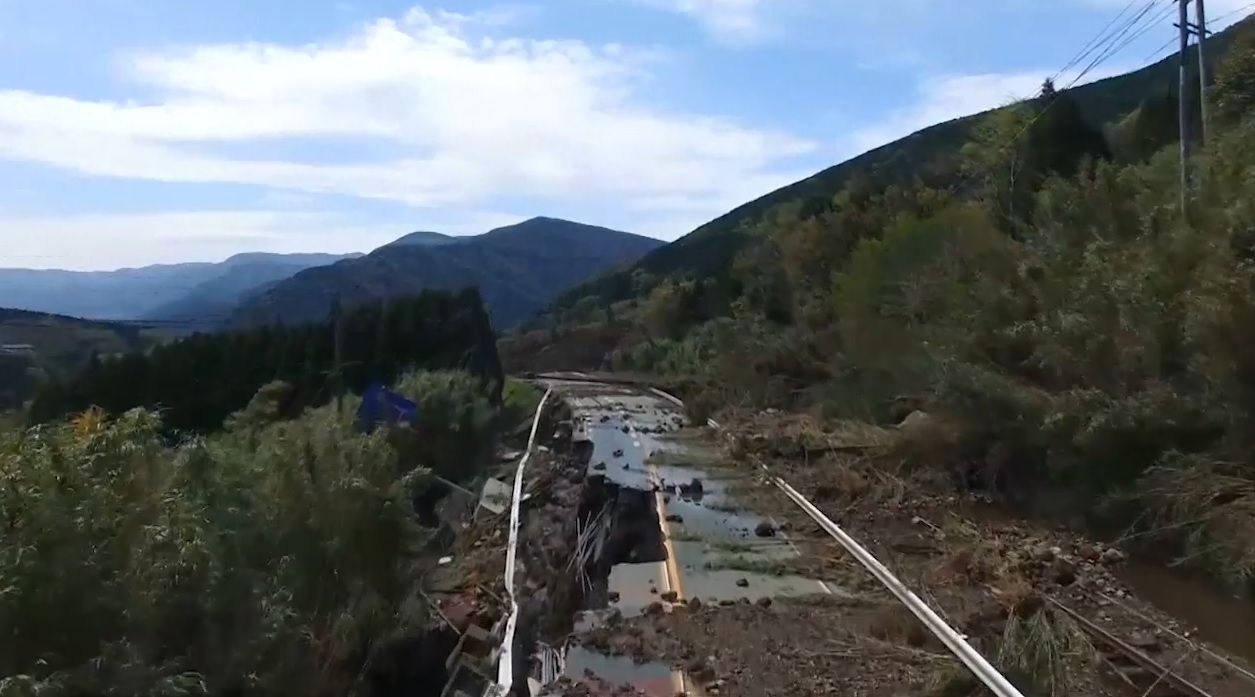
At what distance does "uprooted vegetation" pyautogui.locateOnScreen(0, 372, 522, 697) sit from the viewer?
650 cm

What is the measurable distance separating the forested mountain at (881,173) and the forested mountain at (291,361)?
15360 millimetres

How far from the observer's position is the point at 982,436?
17.3 meters

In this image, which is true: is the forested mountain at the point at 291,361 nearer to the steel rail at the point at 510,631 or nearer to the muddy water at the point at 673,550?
the muddy water at the point at 673,550

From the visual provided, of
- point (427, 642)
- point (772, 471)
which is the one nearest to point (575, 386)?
point (772, 471)

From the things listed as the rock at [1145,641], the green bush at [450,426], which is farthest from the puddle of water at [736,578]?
the green bush at [450,426]

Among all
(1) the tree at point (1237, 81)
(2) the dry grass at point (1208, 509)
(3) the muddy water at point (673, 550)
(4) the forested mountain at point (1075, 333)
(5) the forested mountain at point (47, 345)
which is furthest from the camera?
(5) the forested mountain at point (47, 345)

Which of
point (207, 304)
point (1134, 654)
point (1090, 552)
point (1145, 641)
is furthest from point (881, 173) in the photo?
point (1134, 654)

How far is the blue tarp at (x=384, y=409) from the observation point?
24609mm

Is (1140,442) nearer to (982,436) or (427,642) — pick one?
(982,436)

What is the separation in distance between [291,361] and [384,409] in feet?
50.4

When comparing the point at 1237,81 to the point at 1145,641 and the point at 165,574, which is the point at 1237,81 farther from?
the point at 165,574

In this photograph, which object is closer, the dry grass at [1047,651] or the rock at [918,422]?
the dry grass at [1047,651]

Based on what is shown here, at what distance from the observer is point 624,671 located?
366 inches

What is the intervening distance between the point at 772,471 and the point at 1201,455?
947cm
